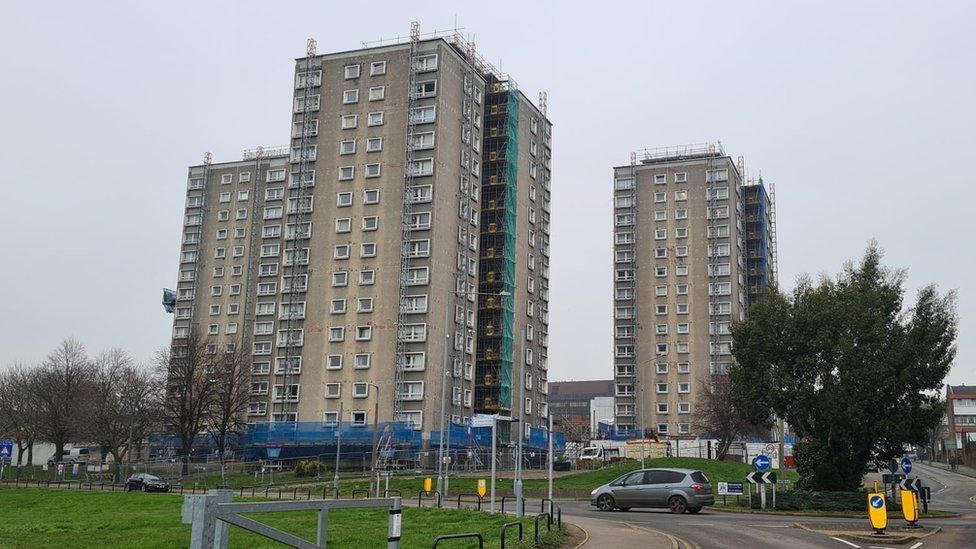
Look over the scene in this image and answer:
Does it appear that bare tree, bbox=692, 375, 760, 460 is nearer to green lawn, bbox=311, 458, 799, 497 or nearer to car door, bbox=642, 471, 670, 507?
green lawn, bbox=311, 458, 799, 497

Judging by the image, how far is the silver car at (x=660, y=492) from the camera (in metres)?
36.8

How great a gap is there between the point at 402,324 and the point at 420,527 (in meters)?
58.6

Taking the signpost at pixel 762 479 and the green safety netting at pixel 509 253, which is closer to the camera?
the signpost at pixel 762 479

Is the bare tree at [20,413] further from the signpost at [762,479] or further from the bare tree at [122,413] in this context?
the signpost at [762,479]

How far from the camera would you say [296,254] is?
302 feet

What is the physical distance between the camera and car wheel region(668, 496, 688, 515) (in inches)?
1447

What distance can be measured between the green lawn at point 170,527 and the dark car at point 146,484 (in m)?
17.0

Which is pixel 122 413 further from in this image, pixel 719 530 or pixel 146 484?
pixel 719 530


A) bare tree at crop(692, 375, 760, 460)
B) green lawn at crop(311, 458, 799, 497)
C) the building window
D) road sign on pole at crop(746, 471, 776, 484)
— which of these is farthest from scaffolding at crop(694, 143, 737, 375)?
road sign on pole at crop(746, 471, 776, 484)

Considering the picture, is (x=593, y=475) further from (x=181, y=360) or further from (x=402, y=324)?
(x=181, y=360)

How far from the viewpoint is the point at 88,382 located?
91875 millimetres

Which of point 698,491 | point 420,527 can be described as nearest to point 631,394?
point 698,491

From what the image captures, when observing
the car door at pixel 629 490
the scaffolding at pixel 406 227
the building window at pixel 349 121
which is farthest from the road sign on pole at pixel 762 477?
the building window at pixel 349 121

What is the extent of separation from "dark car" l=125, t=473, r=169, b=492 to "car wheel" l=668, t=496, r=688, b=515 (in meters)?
36.6
